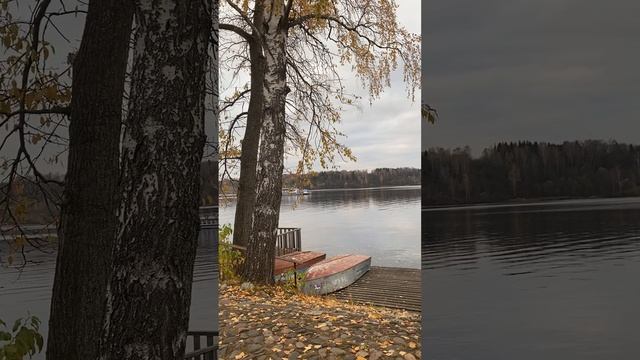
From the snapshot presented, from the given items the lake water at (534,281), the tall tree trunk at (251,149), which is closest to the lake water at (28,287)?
the tall tree trunk at (251,149)

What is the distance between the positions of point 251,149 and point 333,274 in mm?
1572

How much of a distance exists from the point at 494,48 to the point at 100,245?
1801cm

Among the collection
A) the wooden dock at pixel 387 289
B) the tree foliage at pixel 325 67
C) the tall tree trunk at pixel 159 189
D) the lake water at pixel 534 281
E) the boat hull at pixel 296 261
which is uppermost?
the tree foliage at pixel 325 67

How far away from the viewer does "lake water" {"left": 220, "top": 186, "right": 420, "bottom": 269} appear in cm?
676

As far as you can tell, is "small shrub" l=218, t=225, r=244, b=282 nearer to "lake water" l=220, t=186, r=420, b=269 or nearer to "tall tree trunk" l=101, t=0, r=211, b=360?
"lake water" l=220, t=186, r=420, b=269

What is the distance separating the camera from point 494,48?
18.5 metres

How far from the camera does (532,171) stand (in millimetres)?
15359

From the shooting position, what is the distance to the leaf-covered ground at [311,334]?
332cm

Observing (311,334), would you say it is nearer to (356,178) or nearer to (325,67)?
(356,178)

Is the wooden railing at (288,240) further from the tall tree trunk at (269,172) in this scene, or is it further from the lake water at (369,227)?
the tall tree trunk at (269,172)

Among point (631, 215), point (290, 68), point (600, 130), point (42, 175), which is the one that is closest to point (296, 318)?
point (42, 175)

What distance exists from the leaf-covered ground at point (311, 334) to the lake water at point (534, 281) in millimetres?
9501

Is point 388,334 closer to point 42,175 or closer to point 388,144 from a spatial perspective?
point 42,175

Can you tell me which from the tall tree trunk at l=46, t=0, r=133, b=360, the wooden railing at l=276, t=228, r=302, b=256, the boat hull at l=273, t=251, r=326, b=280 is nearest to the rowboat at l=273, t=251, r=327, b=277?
the boat hull at l=273, t=251, r=326, b=280
